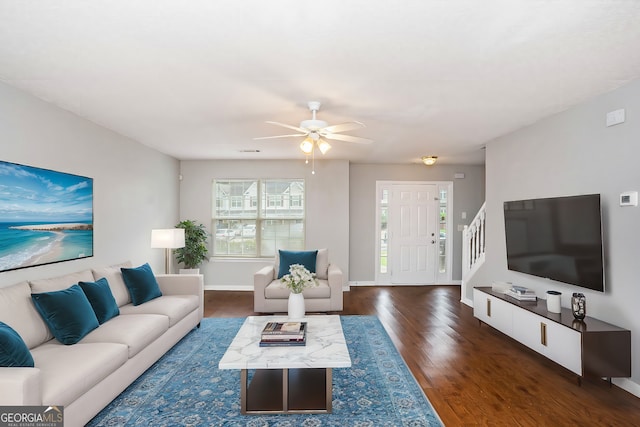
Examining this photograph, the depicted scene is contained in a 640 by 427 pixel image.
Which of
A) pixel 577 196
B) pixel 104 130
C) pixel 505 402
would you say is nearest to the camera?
pixel 505 402

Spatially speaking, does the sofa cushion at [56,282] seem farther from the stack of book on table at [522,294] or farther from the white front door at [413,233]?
the white front door at [413,233]

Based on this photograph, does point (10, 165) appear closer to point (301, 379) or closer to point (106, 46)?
point (106, 46)

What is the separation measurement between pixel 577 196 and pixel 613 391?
162 centimetres

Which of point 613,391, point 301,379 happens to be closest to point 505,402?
point 613,391

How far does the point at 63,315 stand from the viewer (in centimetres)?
263

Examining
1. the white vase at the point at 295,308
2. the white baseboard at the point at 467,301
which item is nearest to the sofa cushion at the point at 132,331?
the white vase at the point at 295,308

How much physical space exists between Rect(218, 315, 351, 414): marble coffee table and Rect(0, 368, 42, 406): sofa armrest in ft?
3.28

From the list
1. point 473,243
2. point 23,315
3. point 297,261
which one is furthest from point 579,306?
point 23,315

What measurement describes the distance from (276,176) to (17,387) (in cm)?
508

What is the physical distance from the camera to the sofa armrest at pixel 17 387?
5.69ft

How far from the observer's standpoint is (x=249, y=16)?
1.88 m

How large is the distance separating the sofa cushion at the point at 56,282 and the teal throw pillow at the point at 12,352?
78 cm

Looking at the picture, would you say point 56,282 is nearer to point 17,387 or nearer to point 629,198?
point 17,387

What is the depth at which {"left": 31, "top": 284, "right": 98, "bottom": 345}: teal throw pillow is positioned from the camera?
2605 mm
